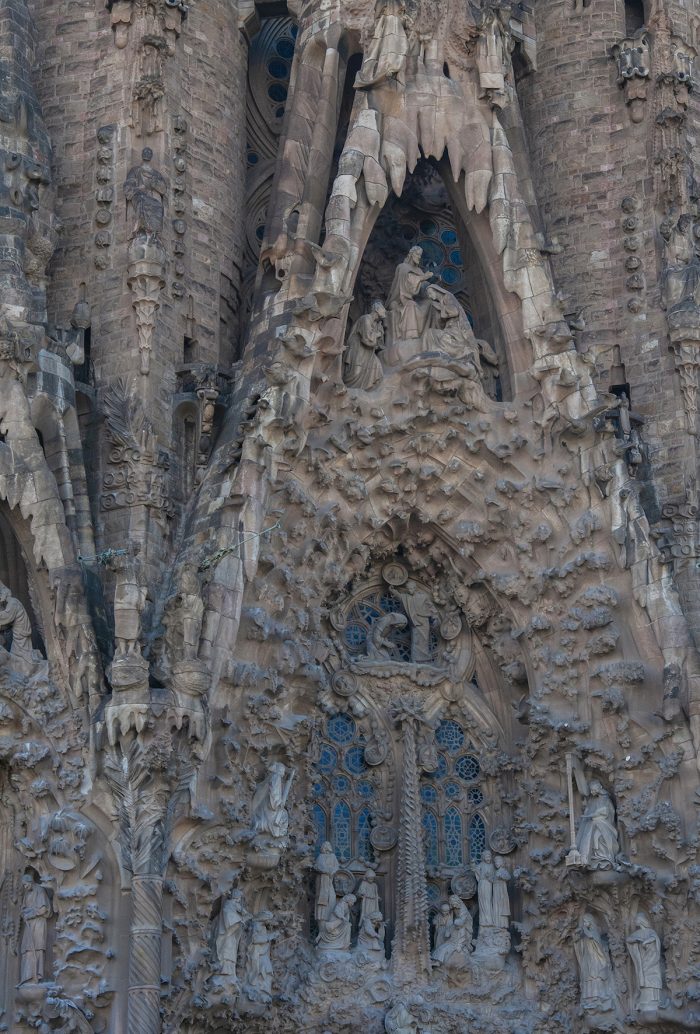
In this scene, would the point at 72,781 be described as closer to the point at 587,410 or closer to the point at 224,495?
the point at 224,495

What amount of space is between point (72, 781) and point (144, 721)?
754mm

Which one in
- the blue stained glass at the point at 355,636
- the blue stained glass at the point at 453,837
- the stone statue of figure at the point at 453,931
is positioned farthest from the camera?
the blue stained glass at the point at 355,636

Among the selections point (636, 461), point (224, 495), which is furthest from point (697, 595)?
point (224, 495)

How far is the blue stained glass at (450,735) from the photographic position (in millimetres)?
20031

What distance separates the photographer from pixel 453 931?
63.0 feet

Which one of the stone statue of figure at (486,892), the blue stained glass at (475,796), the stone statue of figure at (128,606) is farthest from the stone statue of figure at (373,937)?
the stone statue of figure at (128,606)

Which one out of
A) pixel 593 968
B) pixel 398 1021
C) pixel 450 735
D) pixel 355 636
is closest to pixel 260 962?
pixel 398 1021

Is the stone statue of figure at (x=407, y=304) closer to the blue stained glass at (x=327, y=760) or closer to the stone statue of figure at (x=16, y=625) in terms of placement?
the blue stained glass at (x=327, y=760)

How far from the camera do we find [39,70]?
68.3 feet

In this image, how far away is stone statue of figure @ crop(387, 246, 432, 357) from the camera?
20.0 metres

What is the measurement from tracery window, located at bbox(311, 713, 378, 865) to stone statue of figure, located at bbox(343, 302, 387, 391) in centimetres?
292

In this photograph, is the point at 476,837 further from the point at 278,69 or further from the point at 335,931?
the point at 278,69

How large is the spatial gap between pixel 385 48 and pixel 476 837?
7.05m

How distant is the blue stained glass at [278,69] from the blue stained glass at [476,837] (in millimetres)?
7774
